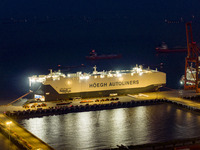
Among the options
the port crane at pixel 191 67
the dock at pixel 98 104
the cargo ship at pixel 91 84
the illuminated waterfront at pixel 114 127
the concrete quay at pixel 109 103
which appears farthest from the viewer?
the port crane at pixel 191 67

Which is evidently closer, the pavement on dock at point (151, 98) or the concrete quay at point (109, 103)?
the concrete quay at point (109, 103)

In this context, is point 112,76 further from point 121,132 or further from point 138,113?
point 121,132

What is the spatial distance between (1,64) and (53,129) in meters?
62.5

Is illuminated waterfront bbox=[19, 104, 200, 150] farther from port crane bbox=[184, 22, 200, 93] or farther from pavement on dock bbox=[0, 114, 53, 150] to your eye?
port crane bbox=[184, 22, 200, 93]

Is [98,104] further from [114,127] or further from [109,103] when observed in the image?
[114,127]

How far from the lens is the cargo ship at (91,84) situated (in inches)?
1756

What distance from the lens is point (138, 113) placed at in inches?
1601

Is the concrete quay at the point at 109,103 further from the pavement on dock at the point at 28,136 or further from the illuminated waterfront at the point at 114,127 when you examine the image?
the pavement on dock at the point at 28,136

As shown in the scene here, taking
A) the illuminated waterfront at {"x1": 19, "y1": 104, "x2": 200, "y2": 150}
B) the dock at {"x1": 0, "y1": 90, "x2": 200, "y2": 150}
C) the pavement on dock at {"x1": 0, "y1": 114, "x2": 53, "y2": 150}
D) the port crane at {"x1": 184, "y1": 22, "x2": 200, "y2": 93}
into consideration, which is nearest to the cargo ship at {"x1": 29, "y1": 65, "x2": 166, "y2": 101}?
the dock at {"x1": 0, "y1": 90, "x2": 200, "y2": 150}

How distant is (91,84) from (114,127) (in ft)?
40.2

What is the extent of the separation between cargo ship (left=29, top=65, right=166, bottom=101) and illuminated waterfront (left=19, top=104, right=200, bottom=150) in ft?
18.4

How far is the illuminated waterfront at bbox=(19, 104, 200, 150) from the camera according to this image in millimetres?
31578

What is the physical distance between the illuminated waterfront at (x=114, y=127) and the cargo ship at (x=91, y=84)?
5.60 m

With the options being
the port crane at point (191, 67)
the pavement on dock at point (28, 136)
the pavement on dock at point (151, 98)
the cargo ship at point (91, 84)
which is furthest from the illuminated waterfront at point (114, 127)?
the port crane at point (191, 67)
